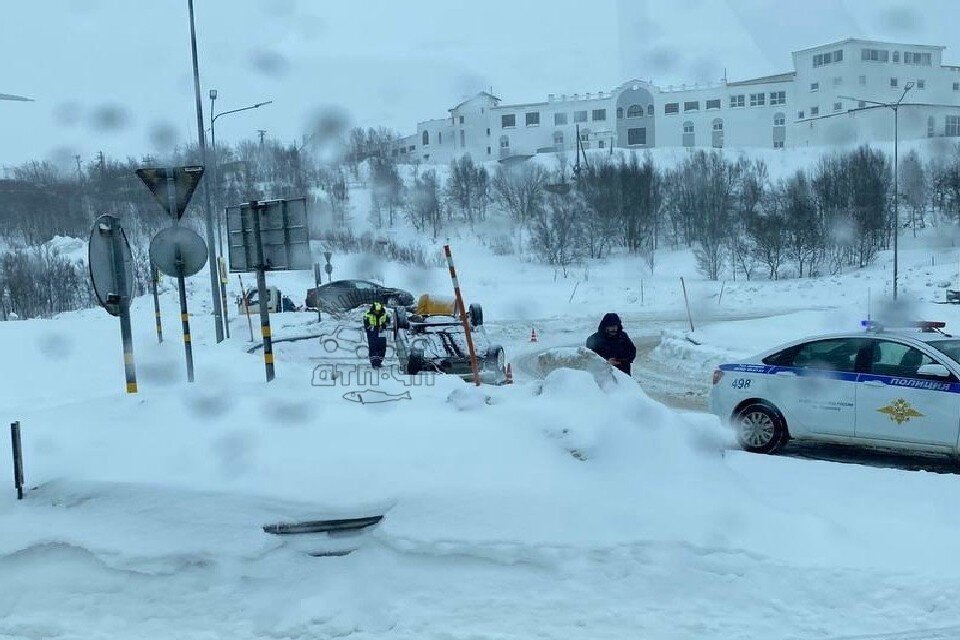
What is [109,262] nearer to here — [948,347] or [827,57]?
[948,347]

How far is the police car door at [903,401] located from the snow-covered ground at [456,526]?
45.5 inches

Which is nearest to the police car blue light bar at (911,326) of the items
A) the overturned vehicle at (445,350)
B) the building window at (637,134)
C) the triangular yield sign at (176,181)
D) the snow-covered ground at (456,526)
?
the snow-covered ground at (456,526)

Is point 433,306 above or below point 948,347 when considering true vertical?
below

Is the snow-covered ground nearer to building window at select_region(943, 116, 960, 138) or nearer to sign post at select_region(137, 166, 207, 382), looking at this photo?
sign post at select_region(137, 166, 207, 382)

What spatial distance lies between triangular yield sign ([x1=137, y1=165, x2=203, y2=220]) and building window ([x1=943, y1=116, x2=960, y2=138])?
81.0m

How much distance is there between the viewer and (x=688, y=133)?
84.6 metres

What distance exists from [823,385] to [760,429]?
32.2 inches

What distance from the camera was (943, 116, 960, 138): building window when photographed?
7693 cm

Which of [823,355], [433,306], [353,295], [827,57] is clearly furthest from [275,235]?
[827,57]

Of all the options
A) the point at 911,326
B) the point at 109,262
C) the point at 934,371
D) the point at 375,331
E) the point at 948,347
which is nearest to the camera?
the point at 934,371

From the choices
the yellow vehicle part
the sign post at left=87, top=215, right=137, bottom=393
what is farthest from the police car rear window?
the yellow vehicle part

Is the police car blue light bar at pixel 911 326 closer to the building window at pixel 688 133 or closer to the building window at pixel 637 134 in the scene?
the building window at pixel 688 133

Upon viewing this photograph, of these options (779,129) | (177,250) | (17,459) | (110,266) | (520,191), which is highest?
(779,129)

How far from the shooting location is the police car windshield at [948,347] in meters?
8.38
